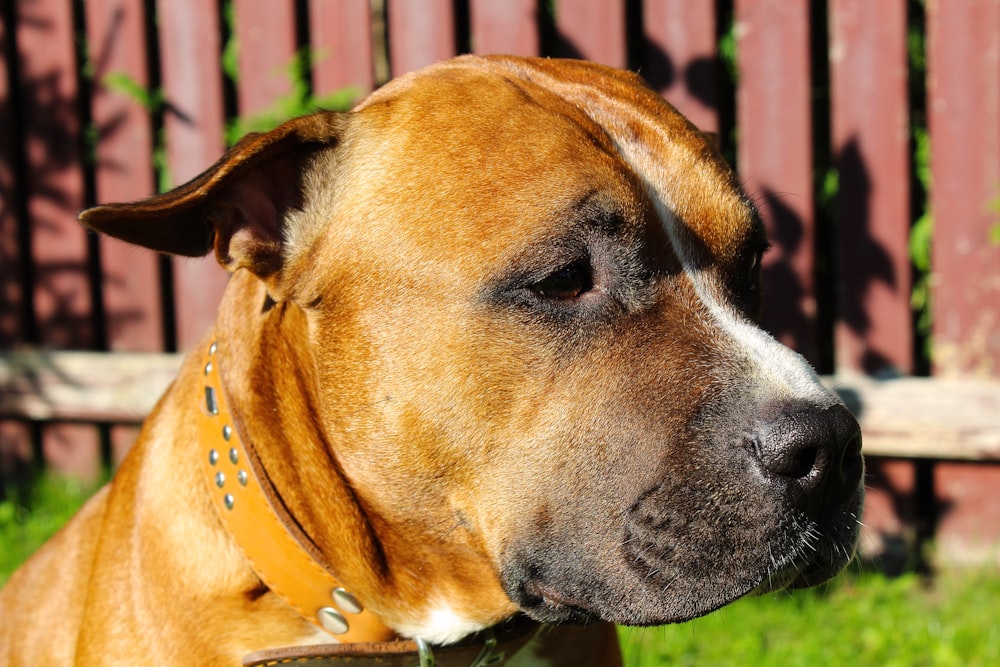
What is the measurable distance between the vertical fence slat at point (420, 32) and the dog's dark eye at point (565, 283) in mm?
2832

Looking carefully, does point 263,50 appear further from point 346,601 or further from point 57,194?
point 346,601

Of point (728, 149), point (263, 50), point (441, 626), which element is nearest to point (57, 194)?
point (263, 50)

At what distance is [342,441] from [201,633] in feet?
1.87

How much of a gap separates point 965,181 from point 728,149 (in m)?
1.08

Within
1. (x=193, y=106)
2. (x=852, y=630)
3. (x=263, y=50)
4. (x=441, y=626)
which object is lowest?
(x=852, y=630)

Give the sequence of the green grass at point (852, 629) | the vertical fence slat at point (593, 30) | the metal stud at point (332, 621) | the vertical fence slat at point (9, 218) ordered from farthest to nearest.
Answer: the vertical fence slat at point (9, 218), the vertical fence slat at point (593, 30), the green grass at point (852, 629), the metal stud at point (332, 621)

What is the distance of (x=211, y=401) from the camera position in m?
2.92

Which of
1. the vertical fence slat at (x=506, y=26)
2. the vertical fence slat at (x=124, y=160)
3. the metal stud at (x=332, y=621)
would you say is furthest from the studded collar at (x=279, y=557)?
the vertical fence slat at (x=124, y=160)

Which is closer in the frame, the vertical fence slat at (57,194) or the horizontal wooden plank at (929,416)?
the horizontal wooden plank at (929,416)

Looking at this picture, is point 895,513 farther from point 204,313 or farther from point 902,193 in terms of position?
point 204,313

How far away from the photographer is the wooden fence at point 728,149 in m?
4.95

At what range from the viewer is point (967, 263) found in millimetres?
4977

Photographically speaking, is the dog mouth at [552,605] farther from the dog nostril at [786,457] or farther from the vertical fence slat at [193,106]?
the vertical fence slat at [193,106]

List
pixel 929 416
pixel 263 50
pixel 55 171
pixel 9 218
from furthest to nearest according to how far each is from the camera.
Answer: pixel 9 218 → pixel 55 171 → pixel 263 50 → pixel 929 416
